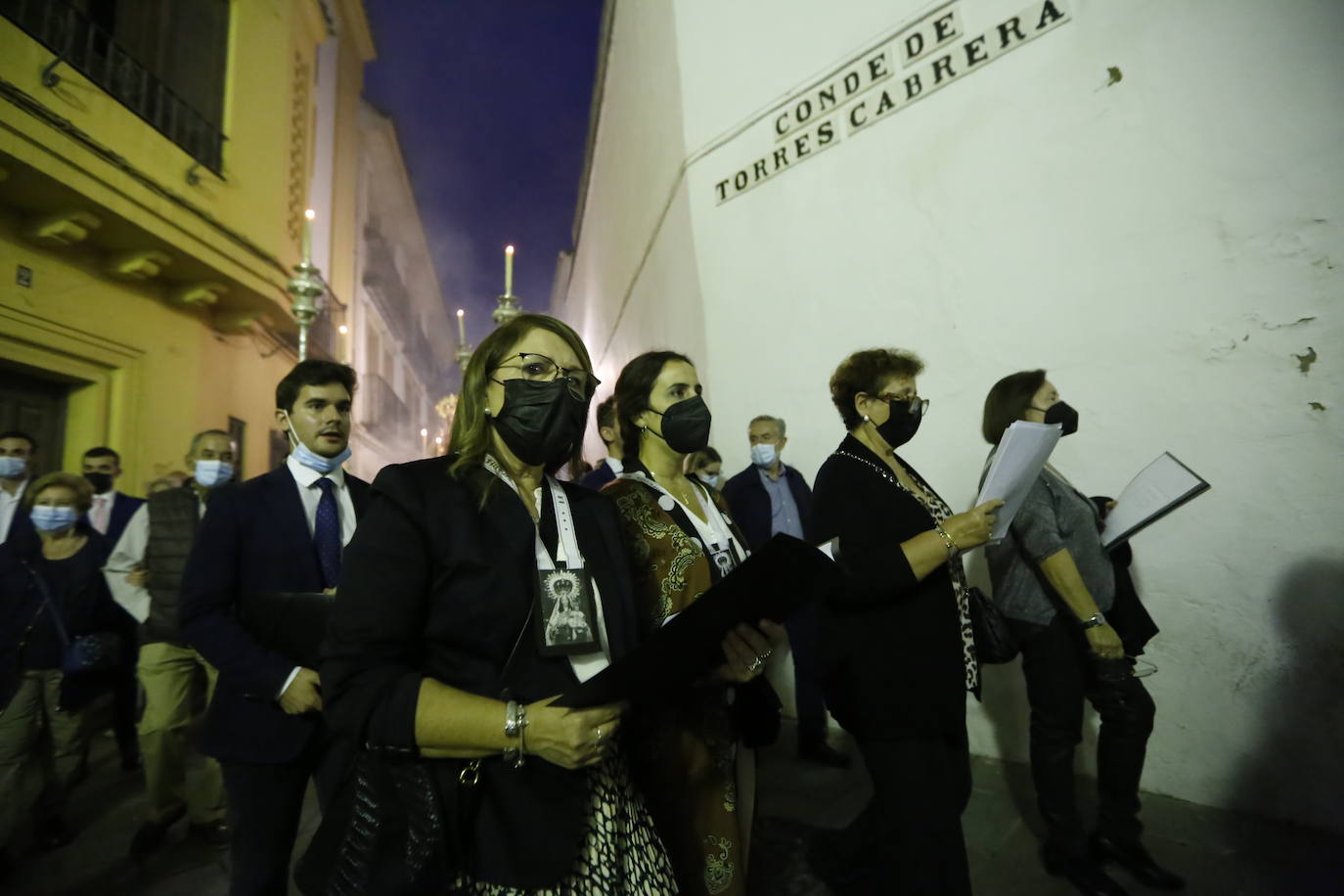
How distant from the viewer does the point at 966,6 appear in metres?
3.50

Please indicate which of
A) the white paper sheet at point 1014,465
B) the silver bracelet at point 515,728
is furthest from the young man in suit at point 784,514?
the silver bracelet at point 515,728

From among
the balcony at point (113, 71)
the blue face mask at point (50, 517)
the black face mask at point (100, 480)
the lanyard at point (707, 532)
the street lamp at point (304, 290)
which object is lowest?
the lanyard at point (707, 532)

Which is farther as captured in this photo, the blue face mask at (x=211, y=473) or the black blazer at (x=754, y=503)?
the black blazer at (x=754, y=503)

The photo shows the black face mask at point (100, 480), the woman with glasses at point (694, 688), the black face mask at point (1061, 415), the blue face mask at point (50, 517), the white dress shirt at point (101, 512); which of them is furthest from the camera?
the black face mask at point (100, 480)

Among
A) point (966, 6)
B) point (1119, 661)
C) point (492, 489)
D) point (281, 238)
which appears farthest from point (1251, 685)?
point (281, 238)

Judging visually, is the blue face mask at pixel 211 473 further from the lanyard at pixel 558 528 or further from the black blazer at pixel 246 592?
the lanyard at pixel 558 528

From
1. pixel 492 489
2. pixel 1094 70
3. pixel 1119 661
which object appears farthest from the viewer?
pixel 1094 70

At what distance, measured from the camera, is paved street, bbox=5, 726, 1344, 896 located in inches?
91.0

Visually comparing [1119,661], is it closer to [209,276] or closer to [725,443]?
[725,443]

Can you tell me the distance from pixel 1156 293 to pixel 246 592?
3994 mm

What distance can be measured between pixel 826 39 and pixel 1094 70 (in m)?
1.73

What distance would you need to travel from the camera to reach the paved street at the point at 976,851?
2.31 meters

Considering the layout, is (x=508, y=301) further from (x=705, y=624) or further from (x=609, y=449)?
(x=705, y=624)

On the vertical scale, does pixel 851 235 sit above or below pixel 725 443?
above
